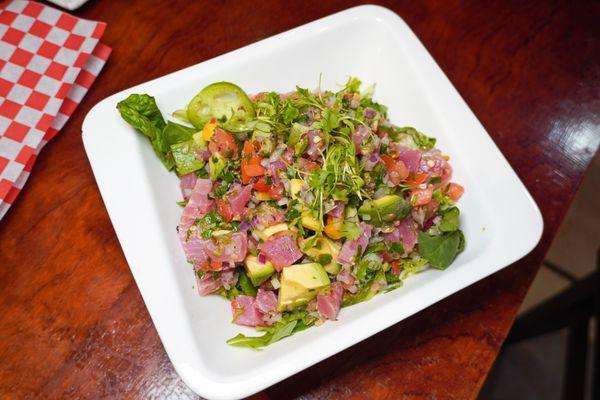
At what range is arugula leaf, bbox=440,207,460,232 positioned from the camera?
1943 millimetres

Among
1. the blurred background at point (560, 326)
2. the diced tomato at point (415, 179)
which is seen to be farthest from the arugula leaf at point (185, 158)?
the blurred background at point (560, 326)

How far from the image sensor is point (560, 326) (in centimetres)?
366

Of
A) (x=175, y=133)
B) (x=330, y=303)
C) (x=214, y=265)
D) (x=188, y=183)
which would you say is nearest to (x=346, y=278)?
(x=330, y=303)

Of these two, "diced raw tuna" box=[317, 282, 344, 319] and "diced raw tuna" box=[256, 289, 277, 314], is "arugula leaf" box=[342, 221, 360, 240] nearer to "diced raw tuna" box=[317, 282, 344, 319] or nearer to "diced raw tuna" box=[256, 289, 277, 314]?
"diced raw tuna" box=[317, 282, 344, 319]

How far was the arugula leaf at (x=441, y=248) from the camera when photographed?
6.23 ft

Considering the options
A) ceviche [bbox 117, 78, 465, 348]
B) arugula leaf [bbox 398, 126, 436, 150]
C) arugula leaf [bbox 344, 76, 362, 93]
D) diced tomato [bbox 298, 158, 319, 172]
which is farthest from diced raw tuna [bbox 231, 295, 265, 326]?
arugula leaf [bbox 344, 76, 362, 93]

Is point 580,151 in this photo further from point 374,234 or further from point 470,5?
point 374,234

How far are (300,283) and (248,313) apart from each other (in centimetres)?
21

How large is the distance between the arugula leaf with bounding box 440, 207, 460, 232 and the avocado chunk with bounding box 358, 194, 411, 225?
16cm

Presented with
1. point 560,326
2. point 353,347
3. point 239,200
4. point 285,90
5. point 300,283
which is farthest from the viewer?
point 560,326

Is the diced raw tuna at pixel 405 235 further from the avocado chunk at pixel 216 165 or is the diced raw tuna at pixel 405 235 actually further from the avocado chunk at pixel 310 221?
the avocado chunk at pixel 216 165

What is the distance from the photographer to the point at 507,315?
2209 mm

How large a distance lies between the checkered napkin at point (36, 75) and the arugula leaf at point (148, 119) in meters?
0.54

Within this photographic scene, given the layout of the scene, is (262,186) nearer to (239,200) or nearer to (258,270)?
(239,200)
